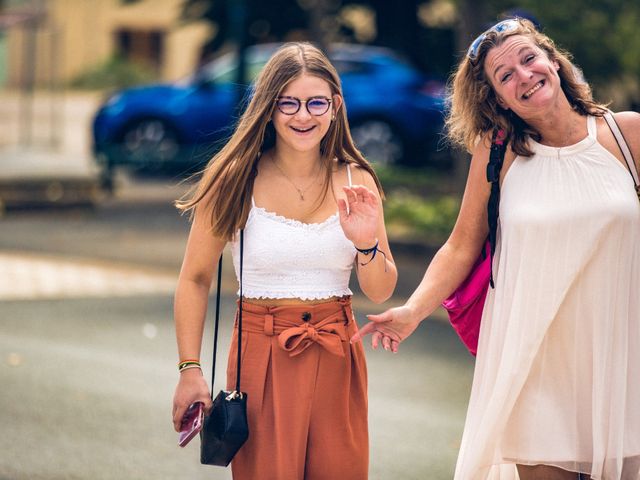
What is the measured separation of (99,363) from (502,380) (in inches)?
184

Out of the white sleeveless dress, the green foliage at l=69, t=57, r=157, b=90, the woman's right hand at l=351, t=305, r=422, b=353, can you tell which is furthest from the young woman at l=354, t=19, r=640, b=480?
the green foliage at l=69, t=57, r=157, b=90

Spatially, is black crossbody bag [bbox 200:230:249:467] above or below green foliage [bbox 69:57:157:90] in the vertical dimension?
below

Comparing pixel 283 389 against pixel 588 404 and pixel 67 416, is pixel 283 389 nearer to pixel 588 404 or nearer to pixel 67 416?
pixel 588 404

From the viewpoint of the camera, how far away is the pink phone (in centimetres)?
375

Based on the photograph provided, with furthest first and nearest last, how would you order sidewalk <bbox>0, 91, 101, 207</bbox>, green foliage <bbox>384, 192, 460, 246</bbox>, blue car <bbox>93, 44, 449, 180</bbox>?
blue car <bbox>93, 44, 449, 180</bbox>, sidewalk <bbox>0, 91, 101, 207</bbox>, green foliage <bbox>384, 192, 460, 246</bbox>

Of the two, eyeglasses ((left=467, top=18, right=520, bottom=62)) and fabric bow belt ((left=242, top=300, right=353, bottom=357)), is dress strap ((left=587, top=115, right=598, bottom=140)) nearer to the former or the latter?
eyeglasses ((left=467, top=18, right=520, bottom=62))

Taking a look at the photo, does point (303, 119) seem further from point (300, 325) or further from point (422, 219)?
point (422, 219)

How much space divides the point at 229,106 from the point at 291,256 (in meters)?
14.5

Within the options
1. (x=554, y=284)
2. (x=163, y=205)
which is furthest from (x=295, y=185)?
(x=163, y=205)

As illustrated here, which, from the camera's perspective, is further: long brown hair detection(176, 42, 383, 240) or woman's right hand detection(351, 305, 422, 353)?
woman's right hand detection(351, 305, 422, 353)

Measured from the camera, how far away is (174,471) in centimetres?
586

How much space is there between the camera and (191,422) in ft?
12.4

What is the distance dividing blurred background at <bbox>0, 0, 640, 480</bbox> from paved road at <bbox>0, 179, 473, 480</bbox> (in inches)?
0.7

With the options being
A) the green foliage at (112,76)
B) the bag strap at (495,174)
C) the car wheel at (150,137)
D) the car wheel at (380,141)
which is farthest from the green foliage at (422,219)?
the green foliage at (112,76)
